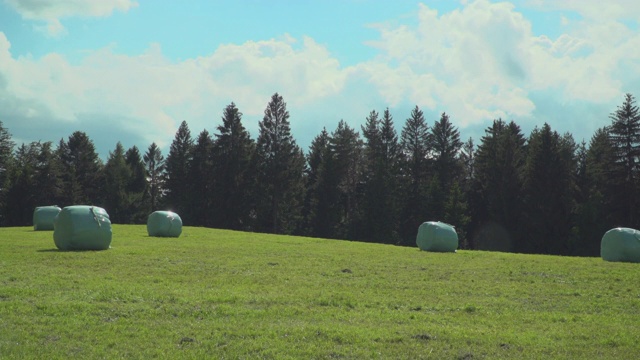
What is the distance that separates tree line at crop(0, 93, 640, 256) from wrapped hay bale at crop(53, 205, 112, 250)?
5160 cm

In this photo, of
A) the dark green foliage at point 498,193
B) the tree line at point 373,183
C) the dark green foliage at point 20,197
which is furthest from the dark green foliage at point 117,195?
the dark green foliage at point 498,193

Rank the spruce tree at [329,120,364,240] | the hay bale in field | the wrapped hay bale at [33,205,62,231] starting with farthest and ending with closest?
1. the spruce tree at [329,120,364,240]
2. the wrapped hay bale at [33,205,62,231]
3. the hay bale in field

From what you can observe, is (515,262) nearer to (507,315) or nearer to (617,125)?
(507,315)

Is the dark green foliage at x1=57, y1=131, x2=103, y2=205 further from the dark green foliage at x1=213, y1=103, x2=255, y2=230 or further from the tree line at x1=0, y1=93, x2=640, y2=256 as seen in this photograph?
the dark green foliage at x1=213, y1=103, x2=255, y2=230

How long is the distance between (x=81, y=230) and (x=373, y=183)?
5610cm

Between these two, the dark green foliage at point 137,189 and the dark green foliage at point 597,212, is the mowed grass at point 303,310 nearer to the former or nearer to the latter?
the dark green foliage at point 597,212

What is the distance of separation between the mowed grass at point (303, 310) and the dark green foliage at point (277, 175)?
56077mm

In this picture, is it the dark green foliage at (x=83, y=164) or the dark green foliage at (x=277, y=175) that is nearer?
the dark green foliage at (x=277, y=175)

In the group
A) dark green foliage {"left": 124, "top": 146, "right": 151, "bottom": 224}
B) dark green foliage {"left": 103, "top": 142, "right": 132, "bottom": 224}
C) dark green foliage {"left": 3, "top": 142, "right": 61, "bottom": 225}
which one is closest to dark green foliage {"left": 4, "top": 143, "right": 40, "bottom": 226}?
dark green foliage {"left": 3, "top": 142, "right": 61, "bottom": 225}

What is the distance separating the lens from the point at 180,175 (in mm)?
89125

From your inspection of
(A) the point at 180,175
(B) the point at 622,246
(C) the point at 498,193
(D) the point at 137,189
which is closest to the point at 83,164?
(D) the point at 137,189

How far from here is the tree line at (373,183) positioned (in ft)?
233

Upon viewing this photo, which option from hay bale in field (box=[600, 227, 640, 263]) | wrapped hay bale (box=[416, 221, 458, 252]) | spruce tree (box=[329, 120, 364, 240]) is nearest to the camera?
hay bale in field (box=[600, 227, 640, 263])

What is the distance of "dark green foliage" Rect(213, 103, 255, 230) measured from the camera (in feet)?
271
